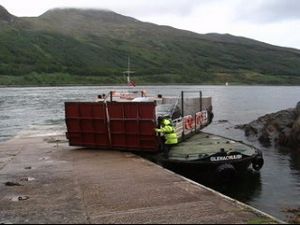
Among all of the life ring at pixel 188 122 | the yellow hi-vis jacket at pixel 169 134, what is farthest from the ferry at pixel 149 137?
the yellow hi-vis jacket at pixel 169 134

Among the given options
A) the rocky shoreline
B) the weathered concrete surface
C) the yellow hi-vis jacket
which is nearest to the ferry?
the yellow hi-vis jacket

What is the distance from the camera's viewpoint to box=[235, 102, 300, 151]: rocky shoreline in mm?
32500

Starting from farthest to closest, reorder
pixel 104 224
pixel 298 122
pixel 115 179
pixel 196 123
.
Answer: pixel 298 122
pixel 196 123
pixel 115 179
pixel 104 224

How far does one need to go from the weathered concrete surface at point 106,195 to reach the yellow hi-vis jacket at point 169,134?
4.96 ft

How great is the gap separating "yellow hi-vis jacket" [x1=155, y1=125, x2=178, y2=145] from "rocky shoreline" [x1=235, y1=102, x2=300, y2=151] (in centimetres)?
1189

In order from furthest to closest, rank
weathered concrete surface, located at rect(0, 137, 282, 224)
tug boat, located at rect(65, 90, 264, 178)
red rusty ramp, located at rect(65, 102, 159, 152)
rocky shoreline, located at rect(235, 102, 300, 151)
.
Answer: rocky shoreline, located at rect(235, 102, 300, 151), red rusty ramp, located at rect(65, 102, 159, 152), tug boat, located at rect(65, 90, 264, 178), weathered concrete surface, located at rect(0, 137, 282, 224)

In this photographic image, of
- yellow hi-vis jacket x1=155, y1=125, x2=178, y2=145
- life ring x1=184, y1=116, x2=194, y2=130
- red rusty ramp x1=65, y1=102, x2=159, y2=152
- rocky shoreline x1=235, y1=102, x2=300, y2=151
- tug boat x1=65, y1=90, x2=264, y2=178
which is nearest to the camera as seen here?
tug boat x1=65, y1=90, x2=264, y2=178

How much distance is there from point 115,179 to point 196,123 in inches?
477

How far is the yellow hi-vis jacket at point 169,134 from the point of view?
71.1 ft

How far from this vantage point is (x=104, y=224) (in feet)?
37.0

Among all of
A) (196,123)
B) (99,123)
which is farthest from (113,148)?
(196,123)

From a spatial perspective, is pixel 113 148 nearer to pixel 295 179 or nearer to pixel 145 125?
pixel 145 125

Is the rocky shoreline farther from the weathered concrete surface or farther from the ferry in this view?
the weathered concrete surface

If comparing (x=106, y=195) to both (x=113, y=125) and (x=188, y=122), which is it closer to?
(x=113, y=125)
